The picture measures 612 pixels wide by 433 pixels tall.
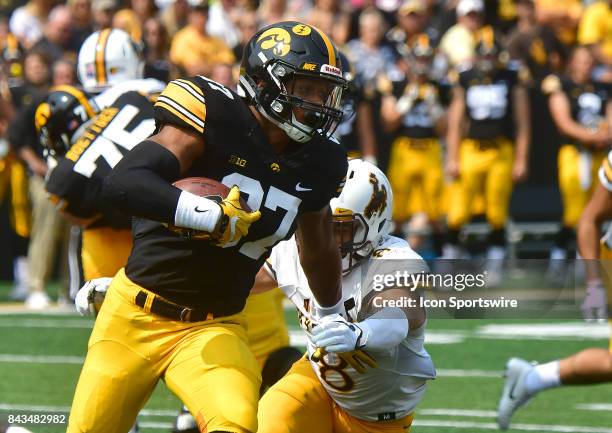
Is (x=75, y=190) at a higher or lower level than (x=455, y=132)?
higher

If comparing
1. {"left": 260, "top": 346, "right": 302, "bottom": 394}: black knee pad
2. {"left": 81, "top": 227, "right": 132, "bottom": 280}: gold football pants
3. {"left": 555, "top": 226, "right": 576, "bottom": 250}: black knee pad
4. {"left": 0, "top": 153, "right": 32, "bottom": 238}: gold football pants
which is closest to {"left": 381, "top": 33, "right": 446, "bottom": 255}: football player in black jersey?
{"left": 555, "top": 226, "right": 576, "bottom": 250}: black knee pad

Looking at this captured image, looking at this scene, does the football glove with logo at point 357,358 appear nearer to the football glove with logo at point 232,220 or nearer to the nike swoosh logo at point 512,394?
the football glove with logo at point 232,220

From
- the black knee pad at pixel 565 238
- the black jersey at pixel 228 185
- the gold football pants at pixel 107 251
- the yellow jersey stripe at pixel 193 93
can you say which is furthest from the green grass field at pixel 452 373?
the yellow jersey stripe at pixel 193 93

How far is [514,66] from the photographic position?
1109cm

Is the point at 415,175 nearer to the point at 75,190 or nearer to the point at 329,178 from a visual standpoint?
the point at 75,190

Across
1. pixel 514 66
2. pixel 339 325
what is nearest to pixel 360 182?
pixel 339 325

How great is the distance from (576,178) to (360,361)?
6895 millimetres

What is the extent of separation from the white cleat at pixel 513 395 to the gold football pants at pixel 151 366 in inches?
71.4

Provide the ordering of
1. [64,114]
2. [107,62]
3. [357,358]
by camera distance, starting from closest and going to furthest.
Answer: [357,358] → [64,114] → [107,62]

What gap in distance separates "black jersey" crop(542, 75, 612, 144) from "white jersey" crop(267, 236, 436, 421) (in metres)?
6.53

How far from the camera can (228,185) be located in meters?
3.68

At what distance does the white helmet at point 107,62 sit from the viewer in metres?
5.92

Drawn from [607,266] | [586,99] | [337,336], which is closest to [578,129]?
[586,99]

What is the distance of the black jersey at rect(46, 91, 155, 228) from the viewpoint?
5055 millimetres
